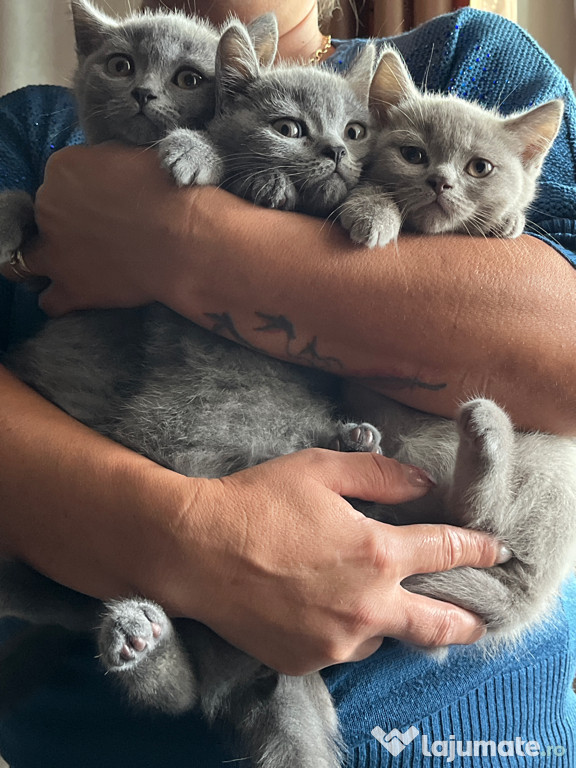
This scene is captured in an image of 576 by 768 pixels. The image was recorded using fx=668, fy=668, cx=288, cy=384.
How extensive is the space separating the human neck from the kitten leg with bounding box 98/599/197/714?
1063 mm

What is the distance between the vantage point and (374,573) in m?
0.69

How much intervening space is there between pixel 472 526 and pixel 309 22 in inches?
41.0

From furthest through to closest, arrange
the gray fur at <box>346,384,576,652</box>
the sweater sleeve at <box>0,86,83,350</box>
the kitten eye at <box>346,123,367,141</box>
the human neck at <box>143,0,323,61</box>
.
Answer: the human neck at <box>143,0,323,61</box> < the sweater sleeve at <box>0,86,83,350</box> < the kitten eye at <box>346,123,367,141</box> < the gray fur at <box>346,384,576,652</box>

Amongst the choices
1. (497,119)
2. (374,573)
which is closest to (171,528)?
(374,573)

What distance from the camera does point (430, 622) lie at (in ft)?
2.37

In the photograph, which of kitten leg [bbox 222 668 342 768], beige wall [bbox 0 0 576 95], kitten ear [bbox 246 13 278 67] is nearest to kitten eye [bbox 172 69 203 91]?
kitten ear [bbox 246 13 278 67]

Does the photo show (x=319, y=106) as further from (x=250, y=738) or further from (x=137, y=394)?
(x=250, y=738)

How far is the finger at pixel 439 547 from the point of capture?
2.34 feet

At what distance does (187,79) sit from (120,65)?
0.37ft

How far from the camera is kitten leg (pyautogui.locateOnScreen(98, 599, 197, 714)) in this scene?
2.22 ft

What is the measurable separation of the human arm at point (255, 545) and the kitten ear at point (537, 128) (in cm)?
54

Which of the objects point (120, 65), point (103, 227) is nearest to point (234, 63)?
point (120, 65)

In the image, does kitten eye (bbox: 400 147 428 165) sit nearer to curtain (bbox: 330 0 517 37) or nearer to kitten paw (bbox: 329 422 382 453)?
kitten paw (bbox: 329 422 382 453)

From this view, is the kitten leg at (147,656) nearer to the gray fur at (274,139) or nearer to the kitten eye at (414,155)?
the gray fur at (274,139)
